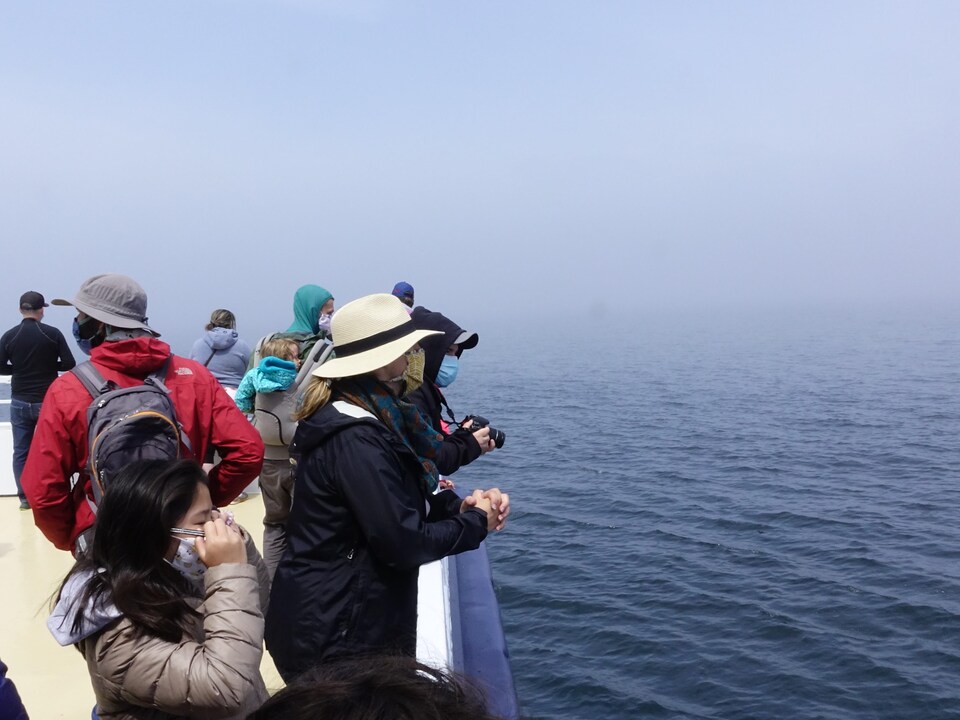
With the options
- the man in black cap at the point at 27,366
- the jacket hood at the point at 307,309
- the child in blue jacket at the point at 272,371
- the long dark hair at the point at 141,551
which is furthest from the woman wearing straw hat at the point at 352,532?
the man in black cap at the point at 27,366

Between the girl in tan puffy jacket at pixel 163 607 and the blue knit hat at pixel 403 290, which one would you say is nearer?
the girl in tan puffy jacket at pixel 163 607

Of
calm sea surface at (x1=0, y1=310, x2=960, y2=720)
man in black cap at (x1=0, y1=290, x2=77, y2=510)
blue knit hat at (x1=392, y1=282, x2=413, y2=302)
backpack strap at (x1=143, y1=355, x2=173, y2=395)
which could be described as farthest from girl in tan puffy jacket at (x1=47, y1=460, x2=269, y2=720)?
calm sea surface at (x1=0, y1=310, x2=960, y2=720)

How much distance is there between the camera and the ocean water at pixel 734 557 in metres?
8.61

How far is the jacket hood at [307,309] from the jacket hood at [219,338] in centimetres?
186

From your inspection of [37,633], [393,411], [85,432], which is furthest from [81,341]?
[37,633]

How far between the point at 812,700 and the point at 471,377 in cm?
3593

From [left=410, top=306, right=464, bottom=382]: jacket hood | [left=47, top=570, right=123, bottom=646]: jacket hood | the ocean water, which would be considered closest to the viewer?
[left=47, top=570, right=123, bottom=646]: jacket hood

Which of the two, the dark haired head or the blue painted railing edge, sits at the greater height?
the dark haired head

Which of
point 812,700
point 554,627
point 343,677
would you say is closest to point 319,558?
point 343,677

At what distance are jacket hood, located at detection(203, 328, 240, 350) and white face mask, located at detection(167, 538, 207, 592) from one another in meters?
4.97

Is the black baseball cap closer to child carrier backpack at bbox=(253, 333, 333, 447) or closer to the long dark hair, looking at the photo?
child carrier backpack at bbox=(253, 333, 333, 447)

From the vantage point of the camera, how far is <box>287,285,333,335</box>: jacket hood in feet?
17.9

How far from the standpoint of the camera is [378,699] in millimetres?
1111

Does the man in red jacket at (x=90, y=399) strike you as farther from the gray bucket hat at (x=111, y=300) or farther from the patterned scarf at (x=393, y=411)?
the patterned scarf at (x=393, y=411)
